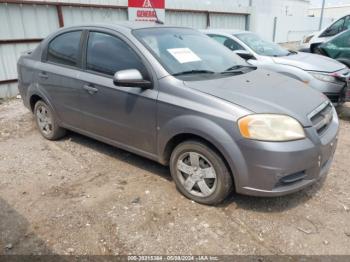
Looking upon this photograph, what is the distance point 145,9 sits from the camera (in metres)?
7.21

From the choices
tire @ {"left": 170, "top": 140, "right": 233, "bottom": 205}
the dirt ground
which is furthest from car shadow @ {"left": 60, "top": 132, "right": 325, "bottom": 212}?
tire @ {"left": 170, "top": 140, "right": 233, "bottom": 205}

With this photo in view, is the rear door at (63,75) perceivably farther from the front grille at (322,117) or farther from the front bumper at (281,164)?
the front grille at (322,117)

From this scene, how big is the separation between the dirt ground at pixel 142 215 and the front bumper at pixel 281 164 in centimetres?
35

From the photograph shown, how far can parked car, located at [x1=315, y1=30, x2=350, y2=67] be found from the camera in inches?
278

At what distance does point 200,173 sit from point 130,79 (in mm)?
1133

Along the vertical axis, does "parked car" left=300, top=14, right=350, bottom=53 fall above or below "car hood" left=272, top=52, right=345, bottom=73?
above

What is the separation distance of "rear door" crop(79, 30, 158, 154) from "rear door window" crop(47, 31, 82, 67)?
0.23m

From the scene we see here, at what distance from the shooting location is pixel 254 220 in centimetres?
300

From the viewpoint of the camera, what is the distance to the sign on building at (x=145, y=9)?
23.3ft

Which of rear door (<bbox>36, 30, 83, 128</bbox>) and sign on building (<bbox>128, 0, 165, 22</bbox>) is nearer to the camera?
rear door (<bbox>36, 30, 83, 128</bbox>)

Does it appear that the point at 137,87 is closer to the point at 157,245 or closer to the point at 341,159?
the point at 157,245

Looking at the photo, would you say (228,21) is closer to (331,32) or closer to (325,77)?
(331,32)

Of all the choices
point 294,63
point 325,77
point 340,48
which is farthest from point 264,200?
point 340,48

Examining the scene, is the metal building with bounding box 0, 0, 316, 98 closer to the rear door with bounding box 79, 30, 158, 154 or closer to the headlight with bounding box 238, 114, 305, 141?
the rear door with bounding box 79, 30, 158, 154
